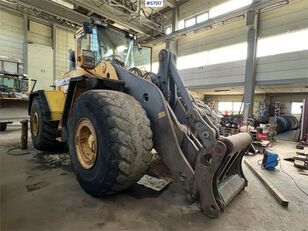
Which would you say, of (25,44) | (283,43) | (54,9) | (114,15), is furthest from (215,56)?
(25,44)

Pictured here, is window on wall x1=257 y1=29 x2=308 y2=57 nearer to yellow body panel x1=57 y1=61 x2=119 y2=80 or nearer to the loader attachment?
the loader attachment

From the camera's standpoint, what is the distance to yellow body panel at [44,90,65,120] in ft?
13.0

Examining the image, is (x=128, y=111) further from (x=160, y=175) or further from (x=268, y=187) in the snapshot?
(x=268, y=187)

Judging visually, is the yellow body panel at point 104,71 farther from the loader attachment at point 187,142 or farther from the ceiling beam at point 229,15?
the ceiling beam at point 229,15

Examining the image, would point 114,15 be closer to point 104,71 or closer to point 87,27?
point 87,27

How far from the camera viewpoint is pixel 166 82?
2.48 m

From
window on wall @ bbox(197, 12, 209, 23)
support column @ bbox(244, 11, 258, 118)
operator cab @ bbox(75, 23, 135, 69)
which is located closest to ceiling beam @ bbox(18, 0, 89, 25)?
operator cab @ bbox(75, 23, 135, 69)

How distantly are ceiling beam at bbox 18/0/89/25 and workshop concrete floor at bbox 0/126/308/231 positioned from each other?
281 inches

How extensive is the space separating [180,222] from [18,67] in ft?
42.5

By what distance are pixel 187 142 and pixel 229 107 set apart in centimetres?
1286

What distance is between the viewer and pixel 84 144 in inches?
100

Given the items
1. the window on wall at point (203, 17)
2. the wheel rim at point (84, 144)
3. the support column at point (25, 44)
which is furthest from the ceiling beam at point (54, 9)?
the wheel rim at point (84, 144)

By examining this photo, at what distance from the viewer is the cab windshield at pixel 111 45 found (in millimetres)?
3467

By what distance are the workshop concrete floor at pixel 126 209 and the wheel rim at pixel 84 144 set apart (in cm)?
41
